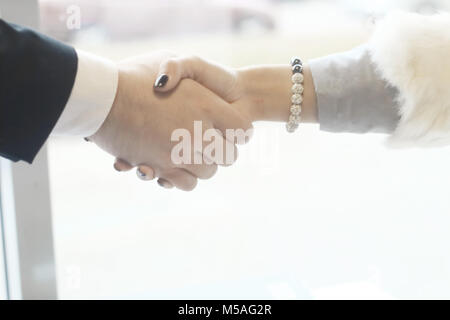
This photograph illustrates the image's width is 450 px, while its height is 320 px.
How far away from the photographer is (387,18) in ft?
3.02

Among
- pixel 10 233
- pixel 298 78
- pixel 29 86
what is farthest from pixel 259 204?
pixel 29 86

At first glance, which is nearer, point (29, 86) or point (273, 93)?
point (29, 86)

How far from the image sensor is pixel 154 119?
3.05 feet

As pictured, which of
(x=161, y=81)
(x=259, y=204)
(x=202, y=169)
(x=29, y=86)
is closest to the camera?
(x=29, y=86)

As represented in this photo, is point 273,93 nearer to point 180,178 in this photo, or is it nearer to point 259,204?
point 180,178

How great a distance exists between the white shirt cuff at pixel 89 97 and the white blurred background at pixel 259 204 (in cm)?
27

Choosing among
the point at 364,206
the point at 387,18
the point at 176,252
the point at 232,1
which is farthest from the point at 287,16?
the point at 176,252

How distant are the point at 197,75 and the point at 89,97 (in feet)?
0.68

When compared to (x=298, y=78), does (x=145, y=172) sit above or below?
below

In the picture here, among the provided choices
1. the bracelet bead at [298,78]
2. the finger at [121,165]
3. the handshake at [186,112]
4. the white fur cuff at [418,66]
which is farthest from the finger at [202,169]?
→ the white fur cuff at [418,66]

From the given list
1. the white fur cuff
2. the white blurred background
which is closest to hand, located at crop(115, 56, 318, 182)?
the white fur cuff

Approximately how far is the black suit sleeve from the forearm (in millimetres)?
325

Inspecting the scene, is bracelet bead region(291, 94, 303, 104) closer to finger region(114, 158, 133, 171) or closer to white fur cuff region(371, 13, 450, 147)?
white fur cuff region(371, 13, 450, 147)

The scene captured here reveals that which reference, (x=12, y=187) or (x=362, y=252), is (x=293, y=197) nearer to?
(x=362, y=252)
